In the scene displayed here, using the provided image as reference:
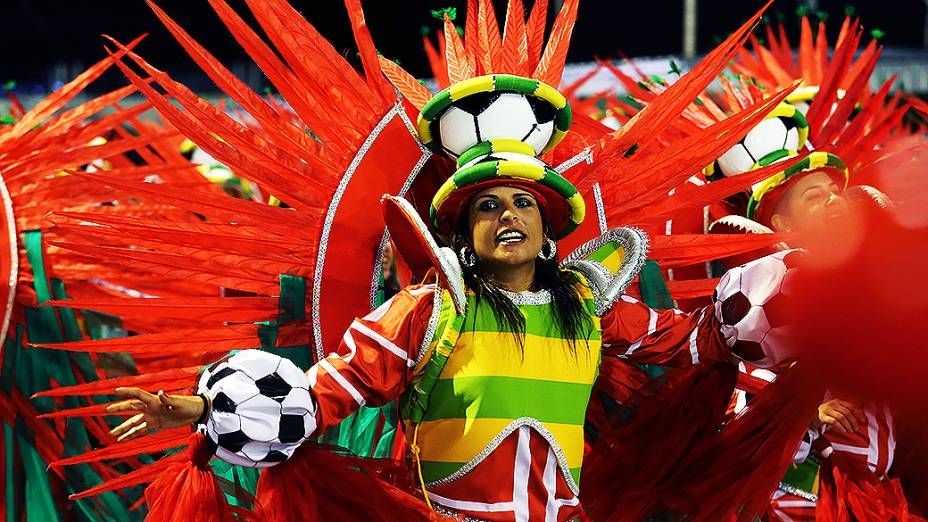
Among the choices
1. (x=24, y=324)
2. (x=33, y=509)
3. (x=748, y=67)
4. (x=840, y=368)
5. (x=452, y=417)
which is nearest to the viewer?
(x=840, y=368)

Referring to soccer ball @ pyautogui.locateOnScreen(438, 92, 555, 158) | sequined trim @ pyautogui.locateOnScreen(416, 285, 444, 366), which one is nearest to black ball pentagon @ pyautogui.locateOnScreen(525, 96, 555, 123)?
soccer ball @ pyautogui.locateOnScreen(438, 92, 555, 158)

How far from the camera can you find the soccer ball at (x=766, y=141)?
144 inches

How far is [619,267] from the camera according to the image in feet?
9.09

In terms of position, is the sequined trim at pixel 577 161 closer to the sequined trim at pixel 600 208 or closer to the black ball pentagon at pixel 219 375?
the sequined trim at pixel 600 208

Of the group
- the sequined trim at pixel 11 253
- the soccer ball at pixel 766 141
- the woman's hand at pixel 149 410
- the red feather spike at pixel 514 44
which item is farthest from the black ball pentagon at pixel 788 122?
the sequined trim at pixel 11 253

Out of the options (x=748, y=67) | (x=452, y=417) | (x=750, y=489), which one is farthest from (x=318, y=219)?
(x=748, y=67)

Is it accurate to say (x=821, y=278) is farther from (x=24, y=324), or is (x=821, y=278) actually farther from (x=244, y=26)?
(x=24, y=324)

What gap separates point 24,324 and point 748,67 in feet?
9.07

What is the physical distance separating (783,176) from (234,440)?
1.91 m

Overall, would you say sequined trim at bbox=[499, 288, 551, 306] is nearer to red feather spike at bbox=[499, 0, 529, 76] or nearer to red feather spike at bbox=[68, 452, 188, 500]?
red feather spike at bbox=[499, 0, 529, 76]

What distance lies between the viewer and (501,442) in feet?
8.38

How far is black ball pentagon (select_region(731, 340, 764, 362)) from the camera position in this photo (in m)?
2.62

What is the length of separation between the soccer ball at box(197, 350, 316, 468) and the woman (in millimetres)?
69

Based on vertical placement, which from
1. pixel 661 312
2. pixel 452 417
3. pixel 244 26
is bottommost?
pixel 452 417
